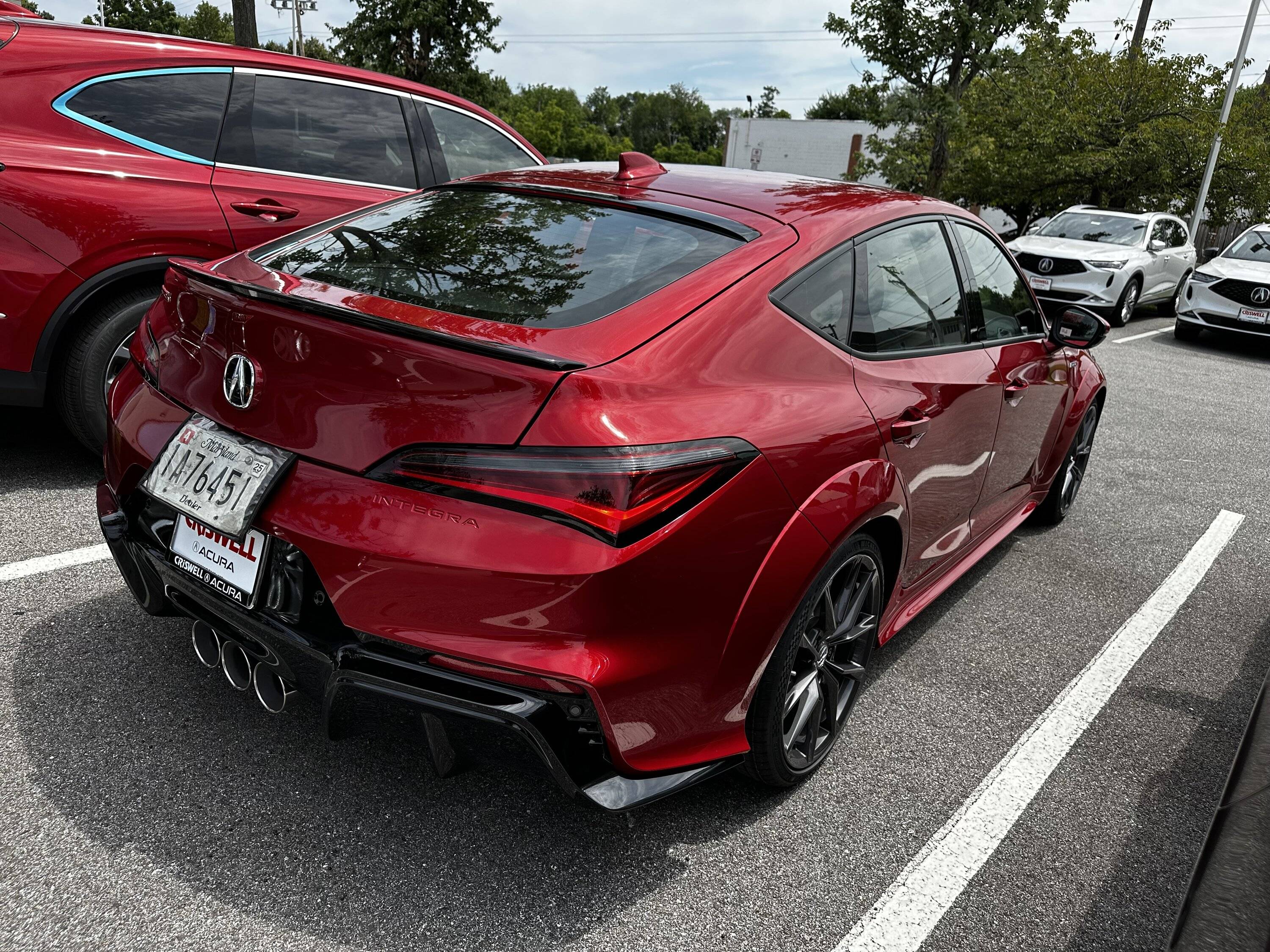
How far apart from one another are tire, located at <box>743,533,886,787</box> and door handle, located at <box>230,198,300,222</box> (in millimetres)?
3103

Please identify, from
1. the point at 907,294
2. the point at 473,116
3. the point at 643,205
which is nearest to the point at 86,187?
the point at 473,116

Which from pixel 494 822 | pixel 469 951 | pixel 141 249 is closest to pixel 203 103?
pixel 141 249

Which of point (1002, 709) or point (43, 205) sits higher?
point (43, 205)

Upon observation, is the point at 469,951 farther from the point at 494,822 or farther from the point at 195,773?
the point at 195,773

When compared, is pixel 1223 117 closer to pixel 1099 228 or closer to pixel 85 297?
pixel 1099 228

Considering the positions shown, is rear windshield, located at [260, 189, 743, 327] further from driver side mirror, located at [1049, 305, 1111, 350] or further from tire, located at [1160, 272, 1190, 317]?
tire, located at [1160, 272, 1190, 317]

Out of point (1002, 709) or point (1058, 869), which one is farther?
point (1002, 709)

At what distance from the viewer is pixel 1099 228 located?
1381 centimetres

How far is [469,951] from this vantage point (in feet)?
6.42

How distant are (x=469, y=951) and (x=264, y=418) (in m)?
1.16

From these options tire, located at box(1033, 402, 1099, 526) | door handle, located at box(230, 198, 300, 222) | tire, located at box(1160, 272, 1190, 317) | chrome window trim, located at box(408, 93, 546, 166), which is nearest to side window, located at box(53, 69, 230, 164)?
door handle, located at box(230, 198, 300, 222)

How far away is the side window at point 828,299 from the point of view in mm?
2443

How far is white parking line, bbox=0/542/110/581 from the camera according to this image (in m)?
3.26

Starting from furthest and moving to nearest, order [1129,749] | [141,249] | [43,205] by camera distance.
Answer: [141,249]
[43,205]
[1129,749]
